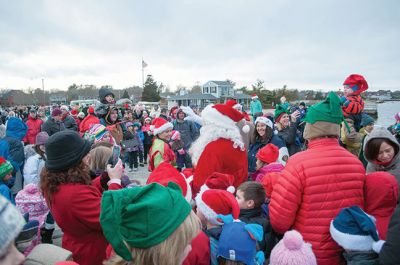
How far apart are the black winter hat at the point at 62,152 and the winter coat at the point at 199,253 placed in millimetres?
1127

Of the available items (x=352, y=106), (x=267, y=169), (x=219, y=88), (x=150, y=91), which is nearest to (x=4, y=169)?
(x=267, y=169)

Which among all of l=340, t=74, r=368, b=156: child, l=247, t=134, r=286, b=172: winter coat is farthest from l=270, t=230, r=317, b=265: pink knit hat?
l=340, t=74, r=368, b=156: child

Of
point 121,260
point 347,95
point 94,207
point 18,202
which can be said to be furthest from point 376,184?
point 18,202

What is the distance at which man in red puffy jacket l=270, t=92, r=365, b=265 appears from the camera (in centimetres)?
202

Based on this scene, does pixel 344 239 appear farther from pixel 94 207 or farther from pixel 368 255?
pixel 94 207

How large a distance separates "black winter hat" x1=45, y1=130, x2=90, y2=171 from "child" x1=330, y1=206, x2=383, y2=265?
2.04 metres

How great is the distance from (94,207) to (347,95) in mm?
4701

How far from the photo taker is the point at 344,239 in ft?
6.19

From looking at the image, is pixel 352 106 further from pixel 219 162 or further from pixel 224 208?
pixel 224 208

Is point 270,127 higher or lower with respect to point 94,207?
higher

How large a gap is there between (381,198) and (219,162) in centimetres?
144

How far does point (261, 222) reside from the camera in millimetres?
2395

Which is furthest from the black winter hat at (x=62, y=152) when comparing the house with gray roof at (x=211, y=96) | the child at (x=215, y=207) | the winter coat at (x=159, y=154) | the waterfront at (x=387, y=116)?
the house with gray roof at (x=211, y=96)

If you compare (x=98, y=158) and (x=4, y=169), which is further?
(x=4, y=169)
